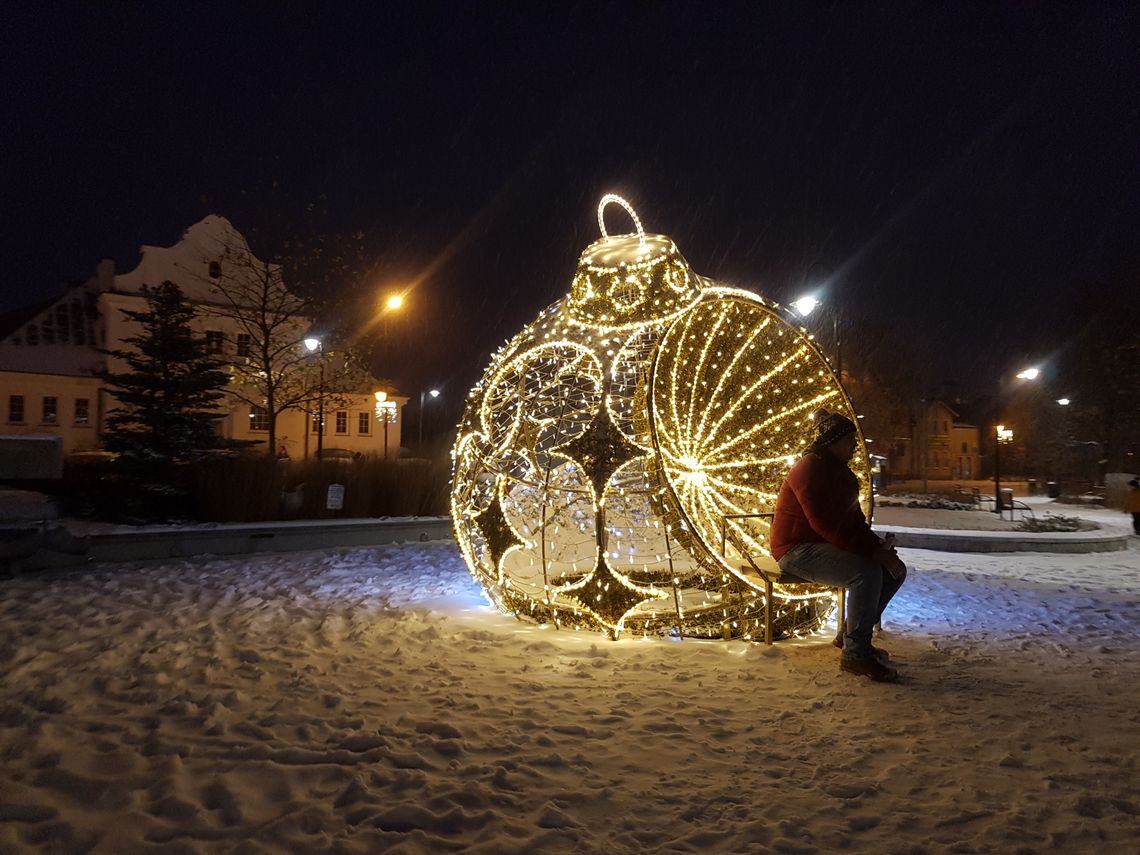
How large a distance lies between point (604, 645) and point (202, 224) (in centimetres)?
3480

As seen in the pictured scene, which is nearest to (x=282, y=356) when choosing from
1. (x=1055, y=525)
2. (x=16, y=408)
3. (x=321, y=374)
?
(x=321, y=374)

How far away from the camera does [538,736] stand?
13.3 feet

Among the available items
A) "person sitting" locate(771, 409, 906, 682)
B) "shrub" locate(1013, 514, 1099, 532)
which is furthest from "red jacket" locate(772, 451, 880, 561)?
"shrub" locate(1013, 514, 1099, 532)

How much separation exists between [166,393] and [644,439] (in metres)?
11.6

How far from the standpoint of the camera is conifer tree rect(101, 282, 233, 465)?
1422cm

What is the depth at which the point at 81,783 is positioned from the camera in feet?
11.1

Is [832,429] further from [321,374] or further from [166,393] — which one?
[321,374]

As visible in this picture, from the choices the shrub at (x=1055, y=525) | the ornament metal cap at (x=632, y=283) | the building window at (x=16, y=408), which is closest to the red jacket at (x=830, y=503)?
the ornament metal cap at (x=632, y=283)

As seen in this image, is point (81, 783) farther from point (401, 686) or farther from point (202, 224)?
point (202, 224)

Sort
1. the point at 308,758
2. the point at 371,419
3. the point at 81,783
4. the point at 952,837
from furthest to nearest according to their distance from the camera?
the point at 371,419 < the point at 308,758 < the point at 81,783 < the point at 952,837

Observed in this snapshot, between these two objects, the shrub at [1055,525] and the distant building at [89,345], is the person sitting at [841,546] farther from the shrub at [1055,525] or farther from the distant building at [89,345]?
the distant building at [89,345]

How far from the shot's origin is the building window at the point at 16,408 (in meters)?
31.5

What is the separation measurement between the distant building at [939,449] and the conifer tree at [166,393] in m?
47.9

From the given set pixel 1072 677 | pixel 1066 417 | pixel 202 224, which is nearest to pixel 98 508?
pixel 1072 677
